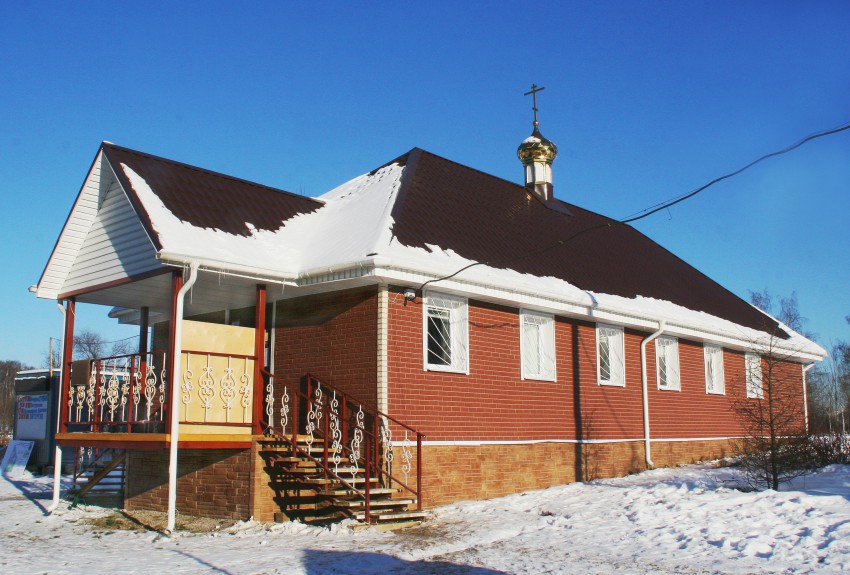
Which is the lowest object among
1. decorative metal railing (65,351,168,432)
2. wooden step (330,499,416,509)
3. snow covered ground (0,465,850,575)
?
snow covered ground (0,465,850,575)

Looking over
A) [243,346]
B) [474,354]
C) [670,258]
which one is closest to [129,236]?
[243,346]

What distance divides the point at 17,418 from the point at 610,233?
18.5m

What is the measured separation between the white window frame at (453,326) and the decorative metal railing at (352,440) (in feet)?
4.54

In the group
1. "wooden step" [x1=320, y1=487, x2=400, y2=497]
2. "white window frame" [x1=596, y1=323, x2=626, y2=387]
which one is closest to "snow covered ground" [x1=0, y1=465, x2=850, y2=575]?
"wooden step" [x1=320, y1=487, x2=400, y2=497]

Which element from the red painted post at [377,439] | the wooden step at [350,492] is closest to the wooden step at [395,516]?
the wooden step at [350,492]

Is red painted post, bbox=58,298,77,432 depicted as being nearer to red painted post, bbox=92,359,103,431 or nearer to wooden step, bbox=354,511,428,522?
red painted post, bbox=92,359,103,431

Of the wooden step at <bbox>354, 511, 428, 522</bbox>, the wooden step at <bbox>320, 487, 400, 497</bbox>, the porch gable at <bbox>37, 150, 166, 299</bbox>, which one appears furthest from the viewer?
the porch gable at <bbox>37, 150, 166, 299</bbox>

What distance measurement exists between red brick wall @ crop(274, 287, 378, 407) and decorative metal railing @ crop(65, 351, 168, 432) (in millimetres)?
1968

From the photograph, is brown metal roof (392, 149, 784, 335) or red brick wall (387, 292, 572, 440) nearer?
red brick wall (387, 292, 572, 440)

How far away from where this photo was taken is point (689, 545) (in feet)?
29.7

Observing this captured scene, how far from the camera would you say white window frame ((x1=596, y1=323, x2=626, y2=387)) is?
16094 mm

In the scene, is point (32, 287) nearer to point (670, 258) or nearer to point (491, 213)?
point (491, 213)

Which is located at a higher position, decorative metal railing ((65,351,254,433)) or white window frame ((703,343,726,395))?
white window frame ((703,343,726,395))

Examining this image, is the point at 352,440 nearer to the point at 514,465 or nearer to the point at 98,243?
the point at 514,465
